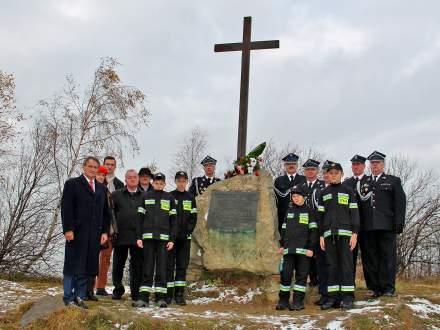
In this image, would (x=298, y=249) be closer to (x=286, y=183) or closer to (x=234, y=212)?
(x=234, y=212)

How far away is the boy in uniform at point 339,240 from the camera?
6012mm

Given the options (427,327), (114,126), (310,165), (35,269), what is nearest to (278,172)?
(114,126)

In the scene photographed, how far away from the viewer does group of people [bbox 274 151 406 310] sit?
20.0 feet

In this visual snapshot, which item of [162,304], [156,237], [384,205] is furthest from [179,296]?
[384,205]

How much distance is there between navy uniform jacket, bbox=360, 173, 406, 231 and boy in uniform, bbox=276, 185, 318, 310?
0.86 metres

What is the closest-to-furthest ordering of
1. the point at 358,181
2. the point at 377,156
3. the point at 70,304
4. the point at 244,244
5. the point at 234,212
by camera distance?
the point at 70,304 < the point at 377,156 < the point at 358,181 < the point at 244,244 < the point at 234,212

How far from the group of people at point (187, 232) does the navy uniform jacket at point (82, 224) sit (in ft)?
0.04

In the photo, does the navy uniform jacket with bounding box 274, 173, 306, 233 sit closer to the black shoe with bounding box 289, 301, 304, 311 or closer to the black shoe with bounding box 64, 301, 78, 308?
the black shoe with bounding box 289, 301, 304, 311

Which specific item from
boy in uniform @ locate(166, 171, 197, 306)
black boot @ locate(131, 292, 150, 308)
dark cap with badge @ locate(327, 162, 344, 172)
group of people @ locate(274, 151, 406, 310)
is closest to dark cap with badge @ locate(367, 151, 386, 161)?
group of people @ locate(274, 151, 406, 310)

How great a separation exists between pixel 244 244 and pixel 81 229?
8.52 feet

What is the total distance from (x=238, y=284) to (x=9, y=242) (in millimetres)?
8986

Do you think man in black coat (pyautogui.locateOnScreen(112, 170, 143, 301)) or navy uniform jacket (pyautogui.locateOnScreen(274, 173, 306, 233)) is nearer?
man in black coat (pyautogui.locateOnScreen(112, 170, 143, 301))

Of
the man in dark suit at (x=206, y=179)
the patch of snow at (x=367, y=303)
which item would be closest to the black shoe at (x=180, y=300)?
the man in dark suit at (x=206, y=179)

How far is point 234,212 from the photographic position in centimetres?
743
